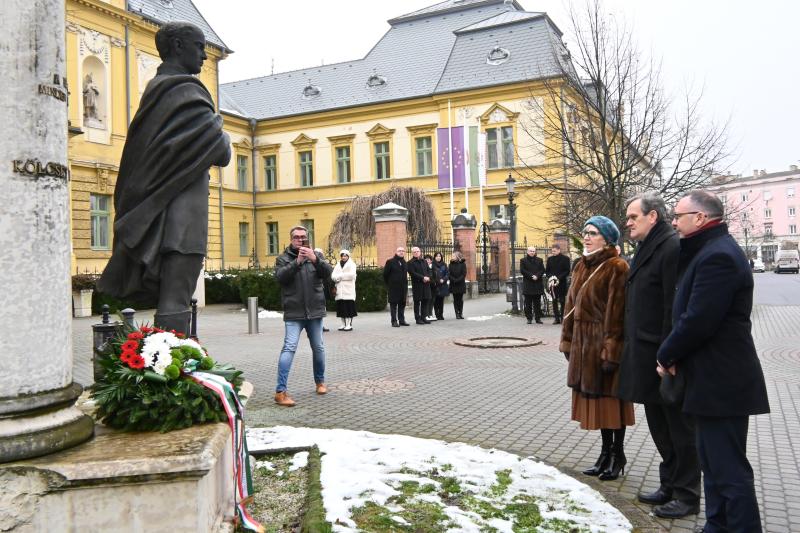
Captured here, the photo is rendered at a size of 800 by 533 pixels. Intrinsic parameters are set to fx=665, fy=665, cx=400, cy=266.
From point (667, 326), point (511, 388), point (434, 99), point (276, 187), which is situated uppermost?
point (434, 99)

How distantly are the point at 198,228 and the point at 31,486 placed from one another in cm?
192

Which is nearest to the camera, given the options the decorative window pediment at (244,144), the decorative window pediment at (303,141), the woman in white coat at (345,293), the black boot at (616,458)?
the black boot at (616,458)

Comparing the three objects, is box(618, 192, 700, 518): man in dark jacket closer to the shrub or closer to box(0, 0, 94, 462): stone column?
box(0, 0, 94, 462): stone column

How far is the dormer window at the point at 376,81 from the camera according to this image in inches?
1735

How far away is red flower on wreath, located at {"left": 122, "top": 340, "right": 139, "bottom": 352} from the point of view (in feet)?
11.7

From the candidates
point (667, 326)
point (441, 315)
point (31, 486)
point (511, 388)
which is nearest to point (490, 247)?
point (441, 315)

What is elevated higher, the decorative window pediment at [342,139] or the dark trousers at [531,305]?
the decorative window pediment at [342,139]

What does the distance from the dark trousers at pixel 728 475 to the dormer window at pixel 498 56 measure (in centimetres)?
3802

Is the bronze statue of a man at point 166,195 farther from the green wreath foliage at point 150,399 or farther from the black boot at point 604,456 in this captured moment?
the black boot at point 604,456

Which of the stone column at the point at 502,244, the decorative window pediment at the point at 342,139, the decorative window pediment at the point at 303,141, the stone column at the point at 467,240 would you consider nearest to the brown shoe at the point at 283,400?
the stone column at the point at 467,240

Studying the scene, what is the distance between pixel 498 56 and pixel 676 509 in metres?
38.4

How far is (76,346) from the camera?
13797 millimetres

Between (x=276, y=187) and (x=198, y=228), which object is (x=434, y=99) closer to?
(x=276, y=187)

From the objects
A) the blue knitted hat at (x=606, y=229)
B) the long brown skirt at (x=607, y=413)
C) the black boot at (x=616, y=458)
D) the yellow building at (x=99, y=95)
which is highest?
the yellow building at (x=99, y=95)
